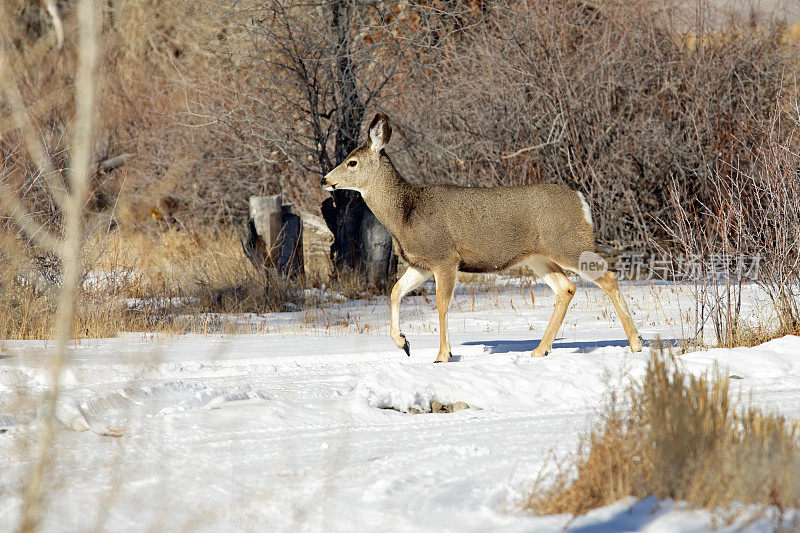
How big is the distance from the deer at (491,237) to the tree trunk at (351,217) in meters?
5.71

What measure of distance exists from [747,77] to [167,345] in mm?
11990

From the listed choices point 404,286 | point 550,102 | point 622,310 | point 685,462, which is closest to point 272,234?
point 550,102

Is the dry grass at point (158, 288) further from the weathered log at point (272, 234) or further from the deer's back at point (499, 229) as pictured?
the deer's back at point (499, 229)

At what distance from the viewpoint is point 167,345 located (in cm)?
852

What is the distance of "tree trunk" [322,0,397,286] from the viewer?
45.3 ft

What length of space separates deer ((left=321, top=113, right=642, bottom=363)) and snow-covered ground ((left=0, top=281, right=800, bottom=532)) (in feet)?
1.79

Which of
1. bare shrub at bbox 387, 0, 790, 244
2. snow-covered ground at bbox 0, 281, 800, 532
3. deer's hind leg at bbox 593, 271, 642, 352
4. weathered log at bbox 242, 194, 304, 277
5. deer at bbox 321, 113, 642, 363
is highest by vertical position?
bare shrub at bbox 387, 0, 790, 244

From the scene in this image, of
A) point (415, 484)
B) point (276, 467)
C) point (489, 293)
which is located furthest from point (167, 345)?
point (489, 293)

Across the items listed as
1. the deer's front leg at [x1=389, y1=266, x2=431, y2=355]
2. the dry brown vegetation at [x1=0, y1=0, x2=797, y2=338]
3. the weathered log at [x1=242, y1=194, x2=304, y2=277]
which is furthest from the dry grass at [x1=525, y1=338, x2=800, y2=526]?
the dry brown vegetation at [x1=0, y1=0, x2=797, y2=338]

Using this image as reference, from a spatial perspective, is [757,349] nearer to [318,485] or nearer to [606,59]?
[318,485]

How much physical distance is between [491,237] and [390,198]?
3.57ft

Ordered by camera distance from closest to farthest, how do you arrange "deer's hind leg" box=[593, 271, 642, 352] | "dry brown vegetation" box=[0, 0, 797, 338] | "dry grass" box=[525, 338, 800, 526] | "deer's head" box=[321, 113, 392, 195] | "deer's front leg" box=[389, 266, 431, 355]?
"dry grass" box=[525, 338, 800, 526]
"deer's hind leg" box=[593, 271, 642, 352]
"deer's front leg" box=[389, 266, 431, 355]
"deer's head" box=[321, 113, 392, 195]
"dry brown vegetation" box=[0, 0, 797, 338]

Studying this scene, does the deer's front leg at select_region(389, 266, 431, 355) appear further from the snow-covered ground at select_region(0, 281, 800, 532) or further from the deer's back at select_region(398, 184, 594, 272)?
the snow-covered ground at select_region(0, 281, 800, 532)

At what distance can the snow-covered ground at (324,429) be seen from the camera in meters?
3.52
